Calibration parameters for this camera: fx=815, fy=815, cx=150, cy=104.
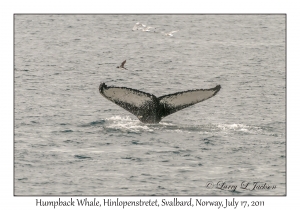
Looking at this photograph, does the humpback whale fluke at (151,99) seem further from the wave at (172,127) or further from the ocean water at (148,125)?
the ocean water at (148,125)

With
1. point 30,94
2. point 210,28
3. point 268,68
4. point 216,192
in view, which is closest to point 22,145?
point 216,192

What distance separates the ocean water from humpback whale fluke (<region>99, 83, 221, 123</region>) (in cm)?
71

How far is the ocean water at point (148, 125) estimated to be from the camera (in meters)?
21.2

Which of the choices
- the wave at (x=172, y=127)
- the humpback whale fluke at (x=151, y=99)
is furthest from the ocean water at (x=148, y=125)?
the humpback whale fluke at (x=151, y=99)

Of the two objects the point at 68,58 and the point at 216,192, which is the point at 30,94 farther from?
the point at 216,192

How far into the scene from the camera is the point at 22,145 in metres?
24.5

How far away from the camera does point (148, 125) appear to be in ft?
85.6

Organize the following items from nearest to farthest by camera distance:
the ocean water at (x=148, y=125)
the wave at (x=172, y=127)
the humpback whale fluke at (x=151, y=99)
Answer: the ocean water at (x=148, y=125) < the humpback whale fluke at (x=151, y=99) < the wave at (x=172, y=127)

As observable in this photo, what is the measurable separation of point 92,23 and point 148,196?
157 ft

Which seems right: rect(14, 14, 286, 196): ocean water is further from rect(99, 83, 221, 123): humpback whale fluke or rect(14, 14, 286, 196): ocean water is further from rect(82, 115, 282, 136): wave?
rect(99, 83, 221, 123): humpback whale fluke

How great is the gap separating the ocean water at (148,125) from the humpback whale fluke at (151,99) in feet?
2.32

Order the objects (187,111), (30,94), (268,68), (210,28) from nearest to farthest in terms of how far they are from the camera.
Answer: (187,111) → (30,94) → (268,68) → (210,28)

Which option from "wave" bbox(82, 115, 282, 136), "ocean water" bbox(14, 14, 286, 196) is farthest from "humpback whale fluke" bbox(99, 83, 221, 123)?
"ocean water" bbox(14, 14, 286, 196)

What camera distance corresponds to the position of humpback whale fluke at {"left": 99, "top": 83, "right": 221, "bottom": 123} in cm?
2450
